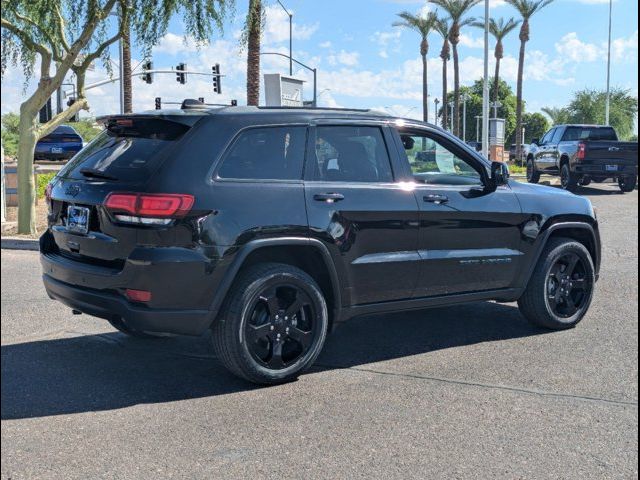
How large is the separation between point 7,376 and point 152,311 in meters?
0.85

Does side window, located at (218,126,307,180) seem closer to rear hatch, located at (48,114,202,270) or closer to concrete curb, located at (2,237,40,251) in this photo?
rear hatch, located at (48,114,202,270)

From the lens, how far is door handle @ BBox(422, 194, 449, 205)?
5.41m

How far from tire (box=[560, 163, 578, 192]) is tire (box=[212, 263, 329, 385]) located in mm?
17387

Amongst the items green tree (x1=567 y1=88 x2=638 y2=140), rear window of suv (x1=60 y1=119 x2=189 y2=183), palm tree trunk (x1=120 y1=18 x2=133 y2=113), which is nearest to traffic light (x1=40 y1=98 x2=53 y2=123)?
palm tree trunk (x1=120 y1=18 x2=133 y2=113)

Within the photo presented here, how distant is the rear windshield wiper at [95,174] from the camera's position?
461 cm

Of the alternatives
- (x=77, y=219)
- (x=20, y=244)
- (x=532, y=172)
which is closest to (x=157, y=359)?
(x=77, y=219)

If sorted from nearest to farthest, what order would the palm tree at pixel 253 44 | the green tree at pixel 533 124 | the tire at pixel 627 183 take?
the palm tree at pixel 253 44
the tire at pixel 627 183
the green tree at pixel 533 124

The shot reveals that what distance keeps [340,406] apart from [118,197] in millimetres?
1804

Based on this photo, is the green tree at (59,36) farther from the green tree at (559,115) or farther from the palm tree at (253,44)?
the green tree at (559,115)

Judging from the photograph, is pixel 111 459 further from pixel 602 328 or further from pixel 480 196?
pixel 602 328

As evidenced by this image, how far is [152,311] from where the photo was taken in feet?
14.3

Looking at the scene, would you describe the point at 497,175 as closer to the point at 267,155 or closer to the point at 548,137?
the point at 267,155

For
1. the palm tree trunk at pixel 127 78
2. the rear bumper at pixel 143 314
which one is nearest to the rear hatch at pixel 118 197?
the rear bumper at pixel 143 314

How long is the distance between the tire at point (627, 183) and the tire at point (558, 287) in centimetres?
1673
